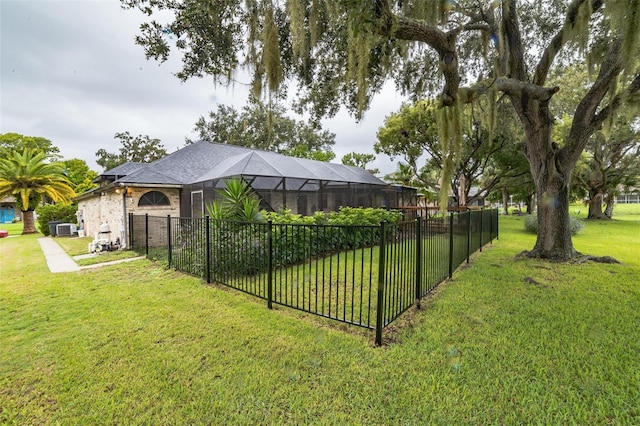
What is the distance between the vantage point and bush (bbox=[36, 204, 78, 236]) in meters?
15.3

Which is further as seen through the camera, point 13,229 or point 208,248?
point 13,229

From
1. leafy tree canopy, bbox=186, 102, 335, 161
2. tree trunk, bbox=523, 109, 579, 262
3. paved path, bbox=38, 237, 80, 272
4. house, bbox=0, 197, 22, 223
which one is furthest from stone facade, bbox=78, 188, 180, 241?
house, bbox=0, 197, 22, 223

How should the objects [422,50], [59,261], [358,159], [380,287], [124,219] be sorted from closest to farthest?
[380,287] → [422,50] → [59,261] → [124,219] → [358,159]

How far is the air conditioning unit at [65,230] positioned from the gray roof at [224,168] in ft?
16.8

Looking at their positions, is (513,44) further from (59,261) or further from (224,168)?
(59,261)

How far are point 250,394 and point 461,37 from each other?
9.61m

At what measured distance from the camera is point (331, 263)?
379 cm

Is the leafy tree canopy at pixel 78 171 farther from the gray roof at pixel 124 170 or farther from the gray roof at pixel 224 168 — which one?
the gray roof at pixel 224 168

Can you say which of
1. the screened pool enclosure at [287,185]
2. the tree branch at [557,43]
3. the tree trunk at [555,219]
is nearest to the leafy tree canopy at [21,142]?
the screened pool enclosure at [287,185]

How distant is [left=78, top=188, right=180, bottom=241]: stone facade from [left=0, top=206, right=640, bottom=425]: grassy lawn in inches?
206

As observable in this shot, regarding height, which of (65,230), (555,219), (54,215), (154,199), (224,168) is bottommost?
(65,230)

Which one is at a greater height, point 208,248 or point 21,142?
point 21,142

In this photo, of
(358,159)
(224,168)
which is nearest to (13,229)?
(224,168)

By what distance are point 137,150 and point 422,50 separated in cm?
3122
